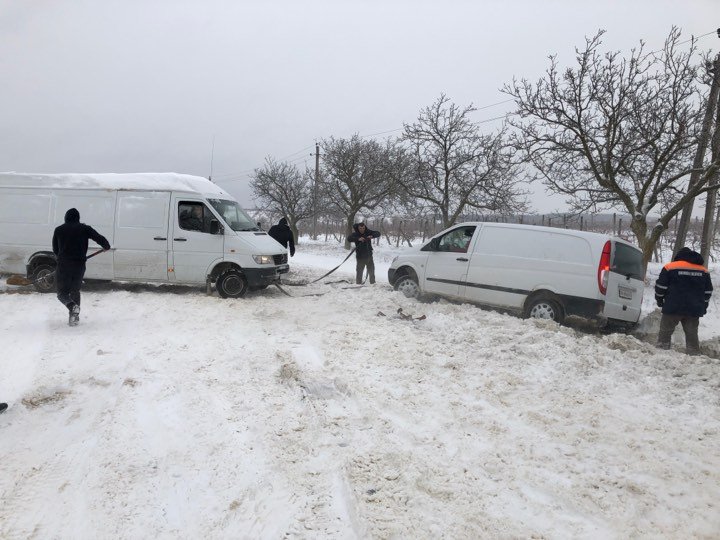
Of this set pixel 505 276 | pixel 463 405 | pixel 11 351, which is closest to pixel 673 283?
pixel 505 276

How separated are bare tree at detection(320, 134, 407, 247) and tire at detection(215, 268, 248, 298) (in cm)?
1826

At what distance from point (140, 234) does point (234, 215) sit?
6.23 ft

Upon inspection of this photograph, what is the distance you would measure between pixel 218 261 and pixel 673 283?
7.85 metres

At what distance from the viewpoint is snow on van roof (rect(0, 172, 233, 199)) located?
9273mm

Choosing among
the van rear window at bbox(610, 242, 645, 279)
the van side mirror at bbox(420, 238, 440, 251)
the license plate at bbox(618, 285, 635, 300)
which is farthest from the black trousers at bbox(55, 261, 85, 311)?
the license plate at bbox(618, 285, 635, 300)

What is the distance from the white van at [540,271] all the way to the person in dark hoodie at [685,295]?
69 centimetres

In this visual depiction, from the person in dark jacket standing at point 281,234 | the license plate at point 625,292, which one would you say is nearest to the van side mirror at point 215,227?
the person in dark jacket standing at point 281,234

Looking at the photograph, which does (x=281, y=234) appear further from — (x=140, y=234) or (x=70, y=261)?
(x=70, y=261)

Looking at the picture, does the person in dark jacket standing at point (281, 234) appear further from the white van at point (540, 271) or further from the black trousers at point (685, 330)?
the black trousers at point (685, 330)

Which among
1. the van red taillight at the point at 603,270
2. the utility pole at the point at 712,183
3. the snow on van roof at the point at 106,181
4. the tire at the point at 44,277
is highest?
the utility pole at the point at 712,183

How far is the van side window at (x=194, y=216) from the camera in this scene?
9133 mm

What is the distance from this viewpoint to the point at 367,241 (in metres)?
11.0

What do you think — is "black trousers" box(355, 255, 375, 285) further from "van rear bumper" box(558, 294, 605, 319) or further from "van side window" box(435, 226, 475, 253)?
"van rear bumper" box(558, 294, 605, 319)

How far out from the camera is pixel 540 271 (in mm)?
7418
